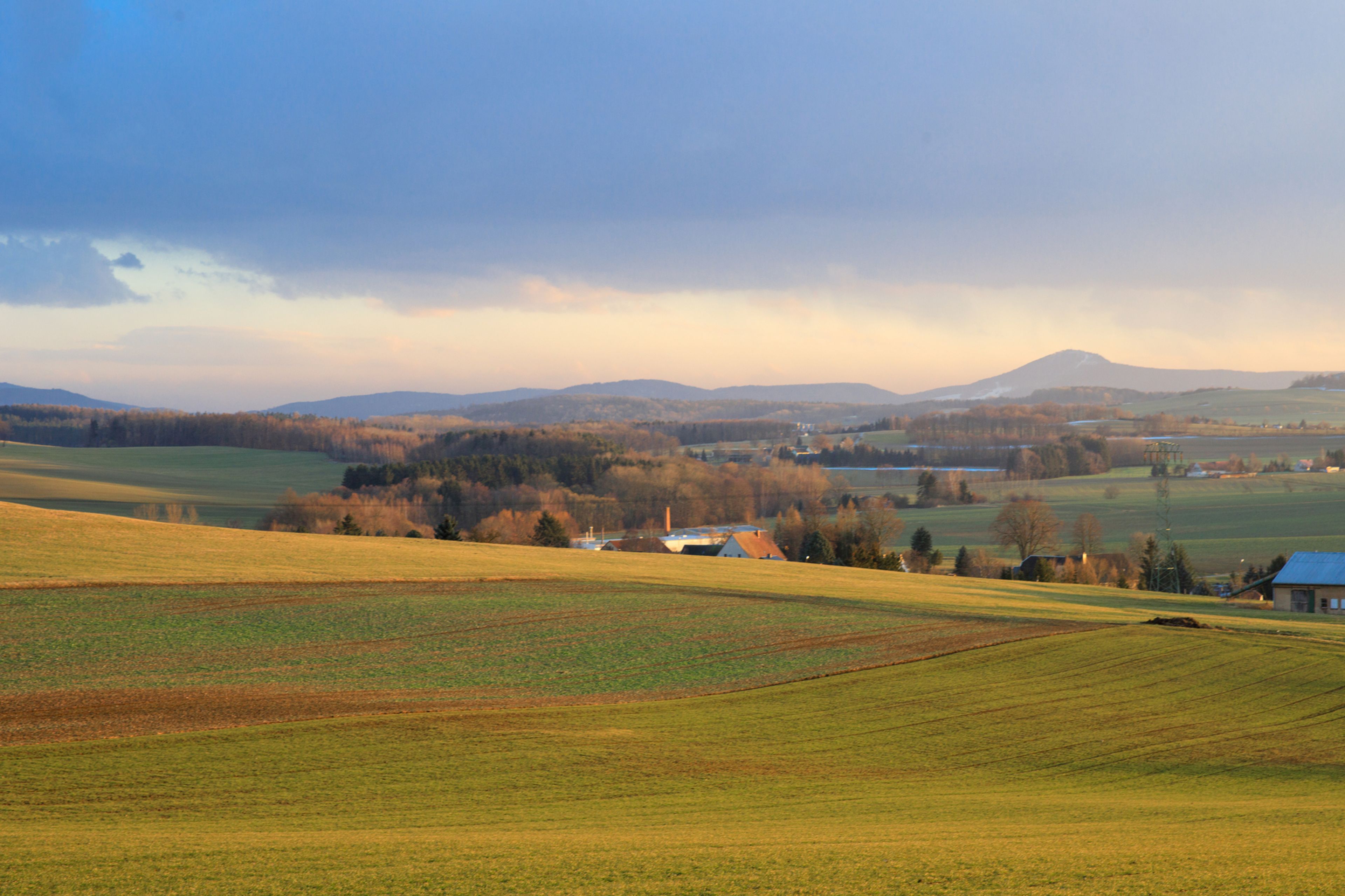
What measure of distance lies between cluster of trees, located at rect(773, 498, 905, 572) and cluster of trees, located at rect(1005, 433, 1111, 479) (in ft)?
129

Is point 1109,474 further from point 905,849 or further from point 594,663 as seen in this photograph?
point 905,849

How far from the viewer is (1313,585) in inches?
2255

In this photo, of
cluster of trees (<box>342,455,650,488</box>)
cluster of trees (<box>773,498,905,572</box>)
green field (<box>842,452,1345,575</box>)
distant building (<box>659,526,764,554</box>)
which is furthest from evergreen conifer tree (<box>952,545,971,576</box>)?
cluster of trees (<box>342,455,650,488</box>)

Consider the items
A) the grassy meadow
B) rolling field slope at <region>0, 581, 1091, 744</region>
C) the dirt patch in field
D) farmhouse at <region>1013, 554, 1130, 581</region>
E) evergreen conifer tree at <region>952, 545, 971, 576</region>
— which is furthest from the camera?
evergreen conifer tree at <region>952, 545, 971, 576</region>

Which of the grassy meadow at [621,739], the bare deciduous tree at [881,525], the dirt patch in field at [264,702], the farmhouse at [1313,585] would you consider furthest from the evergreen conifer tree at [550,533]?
the dirt patch in field at [264,702]

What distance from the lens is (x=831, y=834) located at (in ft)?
42.4

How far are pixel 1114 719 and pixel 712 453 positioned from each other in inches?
5956

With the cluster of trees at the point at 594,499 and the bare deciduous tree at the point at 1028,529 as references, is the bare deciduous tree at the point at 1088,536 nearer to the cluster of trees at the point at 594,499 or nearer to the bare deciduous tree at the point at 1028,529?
the bare deciduous tree at the point at 1028,529

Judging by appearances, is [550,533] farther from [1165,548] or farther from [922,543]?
[1165,548]

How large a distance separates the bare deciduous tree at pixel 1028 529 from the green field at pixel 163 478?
71742mm

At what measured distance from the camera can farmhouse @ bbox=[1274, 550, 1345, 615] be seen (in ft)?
186

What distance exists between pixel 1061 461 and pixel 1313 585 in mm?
80082

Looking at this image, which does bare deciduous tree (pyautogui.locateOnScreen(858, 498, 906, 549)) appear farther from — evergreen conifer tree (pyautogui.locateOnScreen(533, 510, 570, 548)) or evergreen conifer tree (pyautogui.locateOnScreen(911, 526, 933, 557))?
evergreen conifer tree (pyautogui.locateOnScreen(533, 510, 570, 548))

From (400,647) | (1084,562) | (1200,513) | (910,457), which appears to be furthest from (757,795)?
(910,457)
